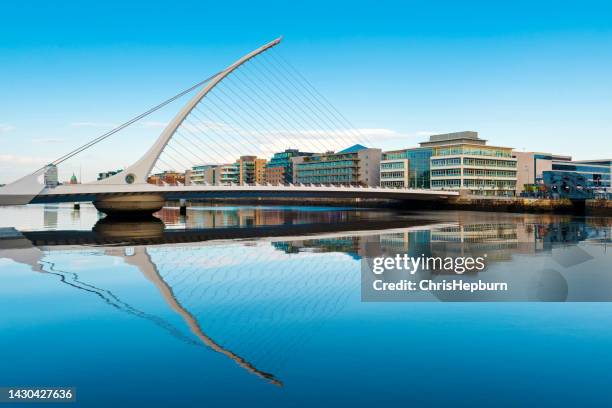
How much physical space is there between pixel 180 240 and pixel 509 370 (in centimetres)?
2747

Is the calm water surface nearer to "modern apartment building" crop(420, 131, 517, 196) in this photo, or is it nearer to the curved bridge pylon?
the curved bridge pylon

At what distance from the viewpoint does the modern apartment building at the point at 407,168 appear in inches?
4200

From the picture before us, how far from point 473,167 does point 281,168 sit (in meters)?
82.4

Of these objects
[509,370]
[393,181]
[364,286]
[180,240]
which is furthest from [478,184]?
[509,370]

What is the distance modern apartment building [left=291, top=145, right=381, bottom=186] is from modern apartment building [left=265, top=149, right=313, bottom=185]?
26.4 ft

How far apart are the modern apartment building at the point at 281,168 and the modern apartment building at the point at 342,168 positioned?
316 inches

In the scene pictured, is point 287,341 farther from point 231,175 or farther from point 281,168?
point 231,175

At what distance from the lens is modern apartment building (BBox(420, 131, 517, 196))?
98.8 metres

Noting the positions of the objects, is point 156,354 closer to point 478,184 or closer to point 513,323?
point 513,323

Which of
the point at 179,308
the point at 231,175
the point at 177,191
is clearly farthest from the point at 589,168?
the point at 179,308

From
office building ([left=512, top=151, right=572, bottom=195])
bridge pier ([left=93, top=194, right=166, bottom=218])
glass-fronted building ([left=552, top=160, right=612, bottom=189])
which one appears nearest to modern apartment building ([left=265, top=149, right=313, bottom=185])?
office building ([left=512, top=151, right=572, bottom=195])

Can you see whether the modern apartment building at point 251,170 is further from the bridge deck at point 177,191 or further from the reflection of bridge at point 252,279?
the reflection of bridge at point 252,279

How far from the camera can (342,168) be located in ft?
449

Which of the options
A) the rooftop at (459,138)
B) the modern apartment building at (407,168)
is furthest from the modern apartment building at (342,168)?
the rooftop at (459,138)
